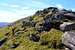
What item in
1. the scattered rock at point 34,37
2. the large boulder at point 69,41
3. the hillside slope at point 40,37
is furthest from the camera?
the scattered rock at point 34,37

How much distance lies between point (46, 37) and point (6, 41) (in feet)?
55.8

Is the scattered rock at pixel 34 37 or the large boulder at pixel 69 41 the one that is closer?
the large boulder at pixel 69 41

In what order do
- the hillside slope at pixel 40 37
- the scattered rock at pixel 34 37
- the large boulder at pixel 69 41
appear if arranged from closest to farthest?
1. the large boulder at pixel 69 41
2. the hillside slope at pixel 40 37
3. the scattered rock at pixel 34 37

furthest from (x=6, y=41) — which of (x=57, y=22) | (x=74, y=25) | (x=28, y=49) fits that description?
(x=74, y=25)

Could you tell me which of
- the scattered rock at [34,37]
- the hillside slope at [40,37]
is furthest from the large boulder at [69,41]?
the scattered rock at [34,37]

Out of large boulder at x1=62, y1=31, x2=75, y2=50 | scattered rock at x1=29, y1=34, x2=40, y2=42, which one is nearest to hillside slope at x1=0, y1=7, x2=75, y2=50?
scattered rock at x1=29, y1=34, x2=40, y2=42

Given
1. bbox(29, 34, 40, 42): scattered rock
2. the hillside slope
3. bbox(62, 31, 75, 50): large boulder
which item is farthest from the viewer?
bbox(29, 34, 40, 42): scattered rock

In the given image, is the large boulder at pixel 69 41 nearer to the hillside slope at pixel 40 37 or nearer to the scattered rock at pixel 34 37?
the hillside slope at pixel 40 37

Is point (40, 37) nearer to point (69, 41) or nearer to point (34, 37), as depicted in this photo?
point (34, 37)

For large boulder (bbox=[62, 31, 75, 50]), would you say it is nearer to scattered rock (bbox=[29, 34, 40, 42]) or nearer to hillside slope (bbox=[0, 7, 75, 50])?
hillside slope (bbox=[0, 7, 75, 50])

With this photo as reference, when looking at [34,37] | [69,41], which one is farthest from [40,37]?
[69,41]

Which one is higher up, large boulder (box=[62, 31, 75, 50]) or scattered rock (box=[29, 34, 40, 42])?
large boulder (box=[62, 31, 75, 50])

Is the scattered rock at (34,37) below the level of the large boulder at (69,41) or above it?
below

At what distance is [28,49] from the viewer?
58.5 m
